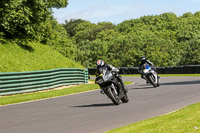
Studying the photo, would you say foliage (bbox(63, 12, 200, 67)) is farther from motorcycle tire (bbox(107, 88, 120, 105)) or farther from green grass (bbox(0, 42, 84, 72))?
motorcycle tire (bbox(107, 88, 120, 105))

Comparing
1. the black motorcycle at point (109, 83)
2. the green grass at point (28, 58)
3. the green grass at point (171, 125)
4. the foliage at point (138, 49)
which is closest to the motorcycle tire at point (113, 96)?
the black motorcycle at point (109, 83)

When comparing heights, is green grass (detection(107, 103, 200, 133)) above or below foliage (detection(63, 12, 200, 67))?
below

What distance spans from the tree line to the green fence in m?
4.53

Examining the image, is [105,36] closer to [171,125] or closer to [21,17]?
[21,17]

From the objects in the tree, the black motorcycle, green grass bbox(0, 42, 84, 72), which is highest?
the tree

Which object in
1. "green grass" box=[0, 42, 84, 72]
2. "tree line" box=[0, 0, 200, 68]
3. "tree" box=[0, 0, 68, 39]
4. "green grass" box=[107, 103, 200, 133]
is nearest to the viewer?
"green grass" box=[107, 103, 200, 133]

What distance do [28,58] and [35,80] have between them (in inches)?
244

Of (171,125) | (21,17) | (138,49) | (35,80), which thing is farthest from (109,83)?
(138,49)

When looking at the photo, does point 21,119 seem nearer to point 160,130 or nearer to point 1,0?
point 160,130

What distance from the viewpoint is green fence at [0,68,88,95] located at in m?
21.4

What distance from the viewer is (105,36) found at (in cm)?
12375

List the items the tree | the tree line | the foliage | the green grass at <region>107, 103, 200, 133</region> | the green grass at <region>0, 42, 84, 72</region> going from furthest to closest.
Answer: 1. the foliage
2. the tree line
3. the tree
4. the green grass at <region>0, 42, 84, 72</region>
5. the green grass at <region>107, 103, 200, 133</region>

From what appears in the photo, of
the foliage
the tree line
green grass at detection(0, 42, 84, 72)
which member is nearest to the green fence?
green grass at detection(0, 42, 84, 72)

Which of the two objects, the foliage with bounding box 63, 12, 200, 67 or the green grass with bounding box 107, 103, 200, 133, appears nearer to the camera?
the green grass with bounding box 107, 103, 200, 133
